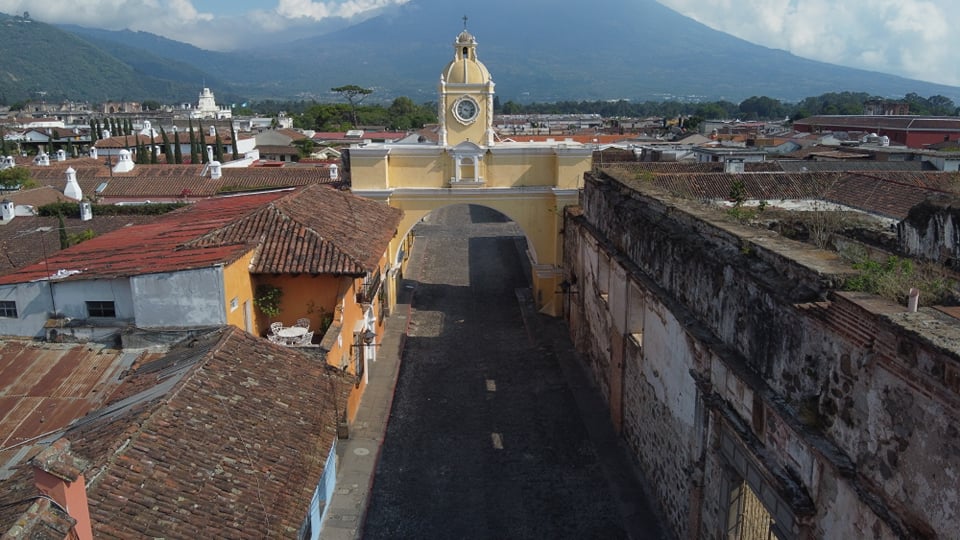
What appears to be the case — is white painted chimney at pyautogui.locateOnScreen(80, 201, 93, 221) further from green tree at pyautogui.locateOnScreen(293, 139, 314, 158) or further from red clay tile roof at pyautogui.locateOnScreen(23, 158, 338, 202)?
green tree at pyautogui.locateOnScreen(293, 139, 314, 158)

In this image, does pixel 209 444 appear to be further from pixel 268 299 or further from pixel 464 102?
pixel 464 102

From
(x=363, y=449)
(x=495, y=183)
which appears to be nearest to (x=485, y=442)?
(x=363, y=449)

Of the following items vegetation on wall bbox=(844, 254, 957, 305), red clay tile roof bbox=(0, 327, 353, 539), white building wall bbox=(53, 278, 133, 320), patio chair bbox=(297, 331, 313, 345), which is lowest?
patio chair bbox=(297, 331, 313, 345)

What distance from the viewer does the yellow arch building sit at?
21.3 meters

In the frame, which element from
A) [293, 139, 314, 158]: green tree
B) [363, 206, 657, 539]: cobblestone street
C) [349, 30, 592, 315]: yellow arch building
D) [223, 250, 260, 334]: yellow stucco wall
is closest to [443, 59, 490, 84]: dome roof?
[349, 30, 592, 315]: yellow arch building

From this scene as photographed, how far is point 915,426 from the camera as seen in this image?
16.1ft

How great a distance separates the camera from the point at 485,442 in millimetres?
13367

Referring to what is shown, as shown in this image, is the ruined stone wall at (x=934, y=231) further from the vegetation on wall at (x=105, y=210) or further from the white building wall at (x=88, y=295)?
the vegetation on wall at (x=105, y=210)

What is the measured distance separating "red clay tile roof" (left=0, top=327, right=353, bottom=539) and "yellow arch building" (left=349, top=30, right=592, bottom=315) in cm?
1221

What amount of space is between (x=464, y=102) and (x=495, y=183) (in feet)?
10.2

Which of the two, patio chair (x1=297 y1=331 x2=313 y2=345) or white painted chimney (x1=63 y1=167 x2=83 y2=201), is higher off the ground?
white painted chimney (x1=63 y1=167 x2=83 y2=201)

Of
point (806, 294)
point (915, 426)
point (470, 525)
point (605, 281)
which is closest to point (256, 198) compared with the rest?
point (605, 281)

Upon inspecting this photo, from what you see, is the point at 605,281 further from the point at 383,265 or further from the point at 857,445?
the point at 857,445

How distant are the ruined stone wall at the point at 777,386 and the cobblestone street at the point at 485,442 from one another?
123cm
